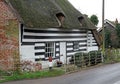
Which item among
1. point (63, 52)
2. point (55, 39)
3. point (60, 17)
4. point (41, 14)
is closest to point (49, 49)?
point (55, 39)

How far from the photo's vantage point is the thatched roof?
78.2ft

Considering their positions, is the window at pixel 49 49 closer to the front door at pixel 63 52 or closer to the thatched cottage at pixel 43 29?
the thatched cottage at pixel 43 29

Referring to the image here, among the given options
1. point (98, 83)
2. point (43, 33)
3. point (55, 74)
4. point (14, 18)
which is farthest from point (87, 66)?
point (98, 83)

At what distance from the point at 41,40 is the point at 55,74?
5250 mm

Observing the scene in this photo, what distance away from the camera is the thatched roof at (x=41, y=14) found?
23.8 meters

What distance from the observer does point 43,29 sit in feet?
85.5

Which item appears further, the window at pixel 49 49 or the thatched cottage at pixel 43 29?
the window at pixel 49 49

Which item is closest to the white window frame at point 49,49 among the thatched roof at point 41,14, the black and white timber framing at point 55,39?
the black and white timber framing at point 55,39

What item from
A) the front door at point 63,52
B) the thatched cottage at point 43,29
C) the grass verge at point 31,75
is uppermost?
the thatched cottage at point 43,29

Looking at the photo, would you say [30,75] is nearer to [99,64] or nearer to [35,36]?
[35,36]

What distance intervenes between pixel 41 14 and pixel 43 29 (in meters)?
1.19

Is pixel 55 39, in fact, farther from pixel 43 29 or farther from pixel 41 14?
pixel 41 14

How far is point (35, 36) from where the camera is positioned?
83.3ft

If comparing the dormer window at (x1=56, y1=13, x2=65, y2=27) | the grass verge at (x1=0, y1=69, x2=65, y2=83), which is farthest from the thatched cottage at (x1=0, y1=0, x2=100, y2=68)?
the grass verge at (x1=0, y1=69, x2=65, y2=83)
